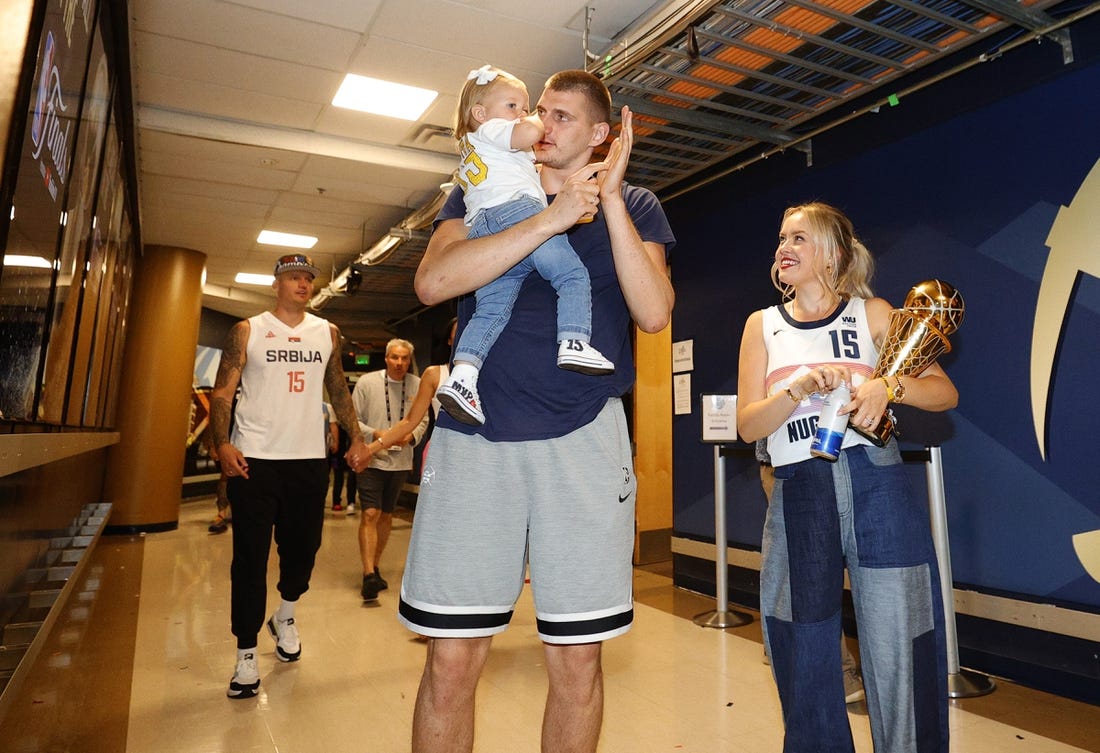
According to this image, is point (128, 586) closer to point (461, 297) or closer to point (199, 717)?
point (199, 717)

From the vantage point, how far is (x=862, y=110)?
13.2 feet

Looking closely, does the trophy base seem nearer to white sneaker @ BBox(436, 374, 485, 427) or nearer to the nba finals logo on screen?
white sneaker @ BBox(436, 374, 485, 427)

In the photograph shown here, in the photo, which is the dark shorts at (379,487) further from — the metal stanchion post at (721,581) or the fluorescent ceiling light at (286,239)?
the fluorescent ceiling light at (286,239)

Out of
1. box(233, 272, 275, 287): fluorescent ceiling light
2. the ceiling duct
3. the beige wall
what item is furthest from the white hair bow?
box(233, 272, 275, 287): fluorescent ceiling light

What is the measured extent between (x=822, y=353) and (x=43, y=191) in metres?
2.23

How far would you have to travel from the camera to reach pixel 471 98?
167 cm

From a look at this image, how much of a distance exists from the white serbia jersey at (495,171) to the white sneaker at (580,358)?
358mm

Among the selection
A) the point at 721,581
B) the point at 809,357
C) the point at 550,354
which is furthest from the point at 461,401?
the point at 721,581

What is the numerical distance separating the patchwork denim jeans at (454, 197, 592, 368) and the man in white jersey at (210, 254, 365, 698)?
1.86m

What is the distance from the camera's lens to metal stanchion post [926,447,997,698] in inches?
120

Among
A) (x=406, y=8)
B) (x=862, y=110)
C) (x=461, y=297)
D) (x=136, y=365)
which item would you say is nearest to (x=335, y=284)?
(x=136, y=365)

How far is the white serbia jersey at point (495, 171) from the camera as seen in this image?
1.47 meters

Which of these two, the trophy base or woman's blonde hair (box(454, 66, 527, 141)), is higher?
woman's blonde hair (box(454, 66, 527, 141))

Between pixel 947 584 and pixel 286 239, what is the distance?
25.5 ft
